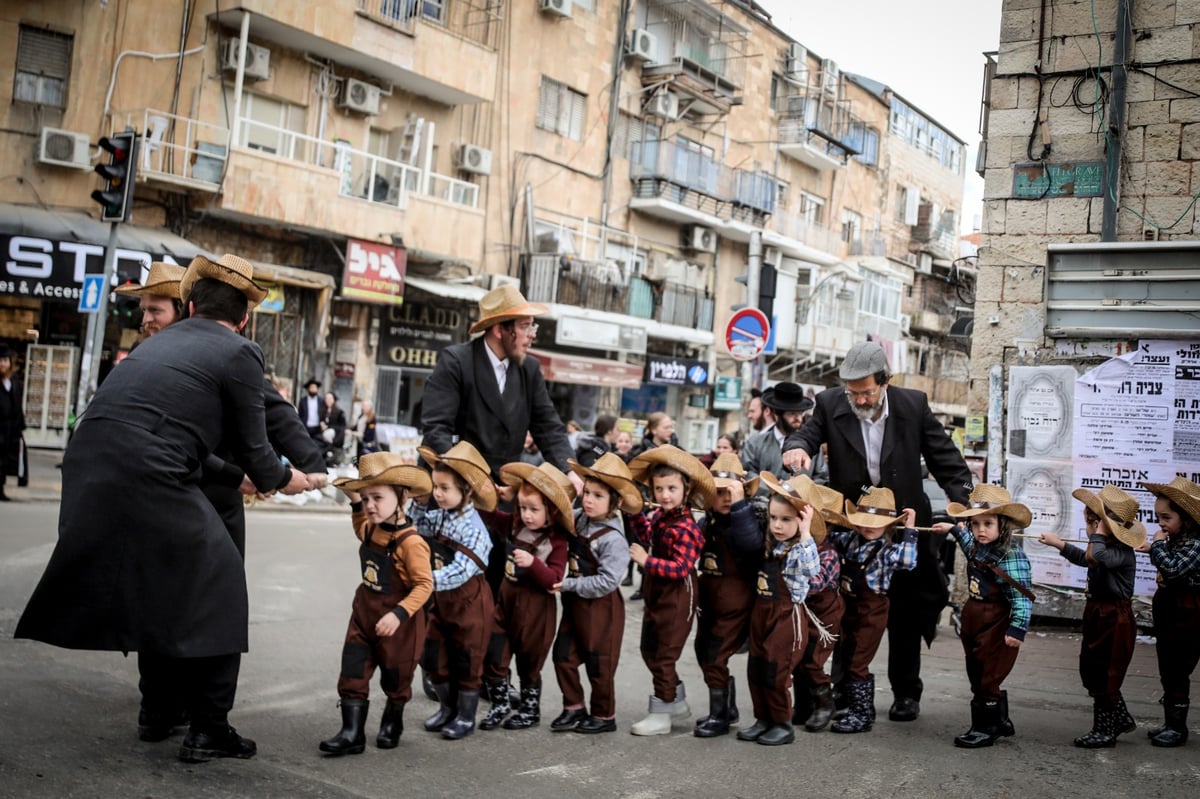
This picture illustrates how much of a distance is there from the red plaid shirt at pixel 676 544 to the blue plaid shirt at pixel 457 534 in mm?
869

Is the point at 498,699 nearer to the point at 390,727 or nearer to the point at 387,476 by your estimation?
the point at 390,727

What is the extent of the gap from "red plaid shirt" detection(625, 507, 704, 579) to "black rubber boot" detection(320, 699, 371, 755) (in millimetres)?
1629

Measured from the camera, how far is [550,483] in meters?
5.95

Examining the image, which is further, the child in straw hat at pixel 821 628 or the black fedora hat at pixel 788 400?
the black fedora hat at pixel 788 400

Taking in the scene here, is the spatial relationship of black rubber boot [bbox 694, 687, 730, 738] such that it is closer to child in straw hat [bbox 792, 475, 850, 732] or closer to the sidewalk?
child in straw hat [bbox 792, 475, 850, 732]

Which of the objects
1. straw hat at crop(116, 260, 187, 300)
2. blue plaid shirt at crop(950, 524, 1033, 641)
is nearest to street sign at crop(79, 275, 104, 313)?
straw hat at crop(116, 260, 187, 300)

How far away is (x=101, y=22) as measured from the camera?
775 inches

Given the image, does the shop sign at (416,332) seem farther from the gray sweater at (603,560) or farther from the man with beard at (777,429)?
the gray sweater at (603,560)

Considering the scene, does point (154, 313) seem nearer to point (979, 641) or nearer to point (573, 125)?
point (979, 641)

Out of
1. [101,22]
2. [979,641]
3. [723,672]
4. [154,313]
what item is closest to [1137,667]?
[979,641]

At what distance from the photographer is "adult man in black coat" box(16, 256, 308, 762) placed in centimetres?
436

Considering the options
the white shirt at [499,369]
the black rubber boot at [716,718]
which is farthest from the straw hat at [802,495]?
the white shirt at [499,369]

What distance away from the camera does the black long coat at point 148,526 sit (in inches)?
171

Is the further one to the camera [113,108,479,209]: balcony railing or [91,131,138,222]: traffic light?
[113,108,479,209]: balcony railing
